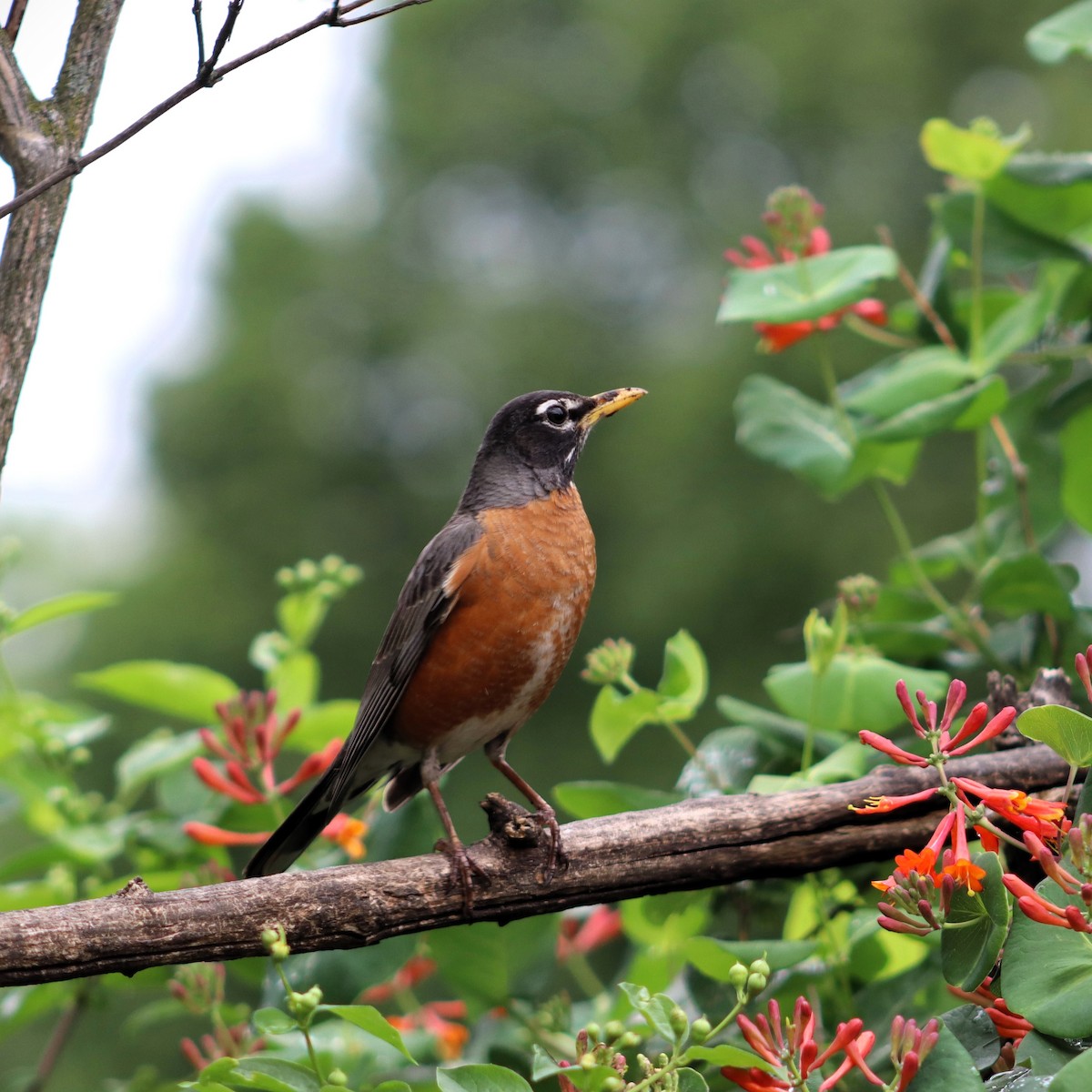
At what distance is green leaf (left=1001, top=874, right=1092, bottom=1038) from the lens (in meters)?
1.14

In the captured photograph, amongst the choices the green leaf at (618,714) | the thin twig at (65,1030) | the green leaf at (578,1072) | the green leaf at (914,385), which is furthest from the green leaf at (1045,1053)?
the thin twig at (65,1030)

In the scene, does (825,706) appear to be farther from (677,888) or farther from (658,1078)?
(658,1078)

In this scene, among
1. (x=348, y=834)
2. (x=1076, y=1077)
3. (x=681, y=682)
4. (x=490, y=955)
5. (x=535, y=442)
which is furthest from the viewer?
(x=535, y=442)

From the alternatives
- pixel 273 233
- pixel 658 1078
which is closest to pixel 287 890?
pixel 658 1078

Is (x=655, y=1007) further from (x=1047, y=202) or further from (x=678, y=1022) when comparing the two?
(x=1047, y=202)

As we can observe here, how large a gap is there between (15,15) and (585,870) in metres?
1.46

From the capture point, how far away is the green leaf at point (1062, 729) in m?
1.19

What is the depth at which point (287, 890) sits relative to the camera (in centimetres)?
158

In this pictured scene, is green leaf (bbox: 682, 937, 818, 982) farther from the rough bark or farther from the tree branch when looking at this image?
the rough bark

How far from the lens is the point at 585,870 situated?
5.75ft

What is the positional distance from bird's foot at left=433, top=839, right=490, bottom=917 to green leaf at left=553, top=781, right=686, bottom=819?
0.28 m

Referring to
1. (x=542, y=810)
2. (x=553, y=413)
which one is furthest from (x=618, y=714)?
(x=553, y=413)

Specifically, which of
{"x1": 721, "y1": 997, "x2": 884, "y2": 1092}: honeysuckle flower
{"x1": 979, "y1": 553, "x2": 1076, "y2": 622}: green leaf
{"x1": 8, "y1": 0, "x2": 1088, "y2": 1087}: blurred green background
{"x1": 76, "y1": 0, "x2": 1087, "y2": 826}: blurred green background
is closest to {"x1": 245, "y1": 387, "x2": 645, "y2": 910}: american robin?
{"x1": 979, "y1": 553, "x2": 1076, "y2": 622}: green leaf

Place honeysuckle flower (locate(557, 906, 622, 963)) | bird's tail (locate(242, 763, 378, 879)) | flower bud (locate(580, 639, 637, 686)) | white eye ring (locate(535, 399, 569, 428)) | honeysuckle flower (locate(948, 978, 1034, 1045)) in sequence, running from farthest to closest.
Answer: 1. white eye ring (locate(535, 399, 569, 428))
2. honeysuckle flower (locate(557, 906, 622, 963))
3. bird's tail (locate(242, 763, 378, 879))
4. flower bud (locate(580, 639, 637, 686))
5. honeysuckle flower (locate(948, 978, 1034, 1045))
